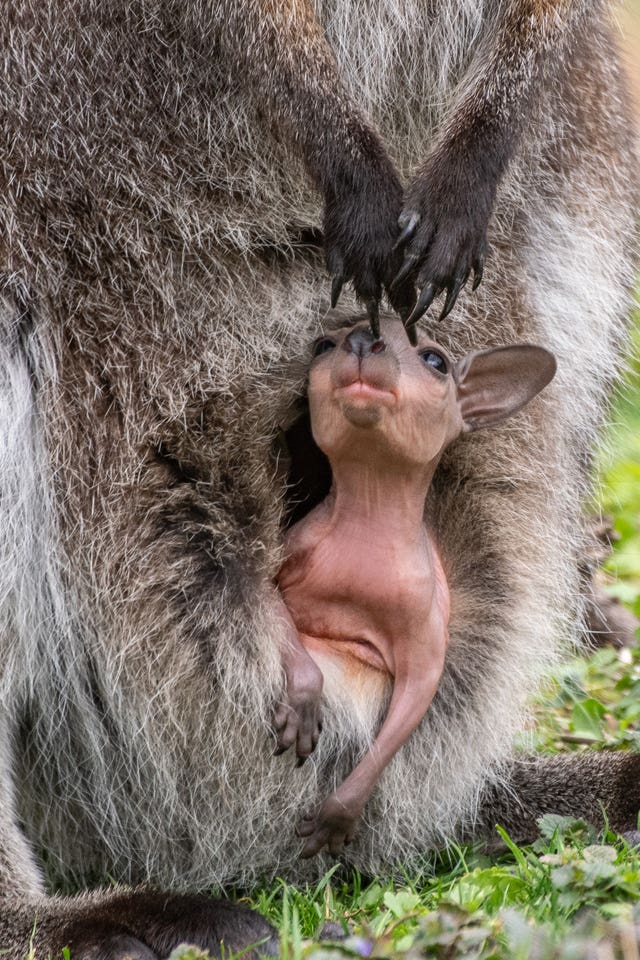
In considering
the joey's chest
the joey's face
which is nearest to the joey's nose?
the joey's face

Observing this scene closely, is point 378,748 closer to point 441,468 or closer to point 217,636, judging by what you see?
point 217,636

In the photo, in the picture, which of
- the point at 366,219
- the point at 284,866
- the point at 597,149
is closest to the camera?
the point at 366,219

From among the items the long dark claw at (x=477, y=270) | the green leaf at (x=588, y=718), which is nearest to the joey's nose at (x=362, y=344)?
the long dark claw at (x=477, y=270)

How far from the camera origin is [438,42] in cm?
331

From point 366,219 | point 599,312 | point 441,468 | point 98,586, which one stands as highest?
point 366,219

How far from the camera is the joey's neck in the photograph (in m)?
3.03

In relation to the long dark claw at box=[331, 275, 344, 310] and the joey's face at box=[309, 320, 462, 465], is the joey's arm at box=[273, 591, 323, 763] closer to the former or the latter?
the joey's face at box=[309, 320, 462, 465]

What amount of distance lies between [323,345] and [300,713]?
2.44ft

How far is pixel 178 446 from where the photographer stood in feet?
9.86

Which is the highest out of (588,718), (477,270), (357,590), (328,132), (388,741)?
(328,132)

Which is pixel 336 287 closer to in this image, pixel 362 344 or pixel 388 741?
pixel 362 344

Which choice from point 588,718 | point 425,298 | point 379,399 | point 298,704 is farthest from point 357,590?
point 588,718

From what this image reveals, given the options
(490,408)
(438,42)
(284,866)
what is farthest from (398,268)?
(284,866)

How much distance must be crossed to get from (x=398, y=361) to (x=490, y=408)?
10.7 inches
